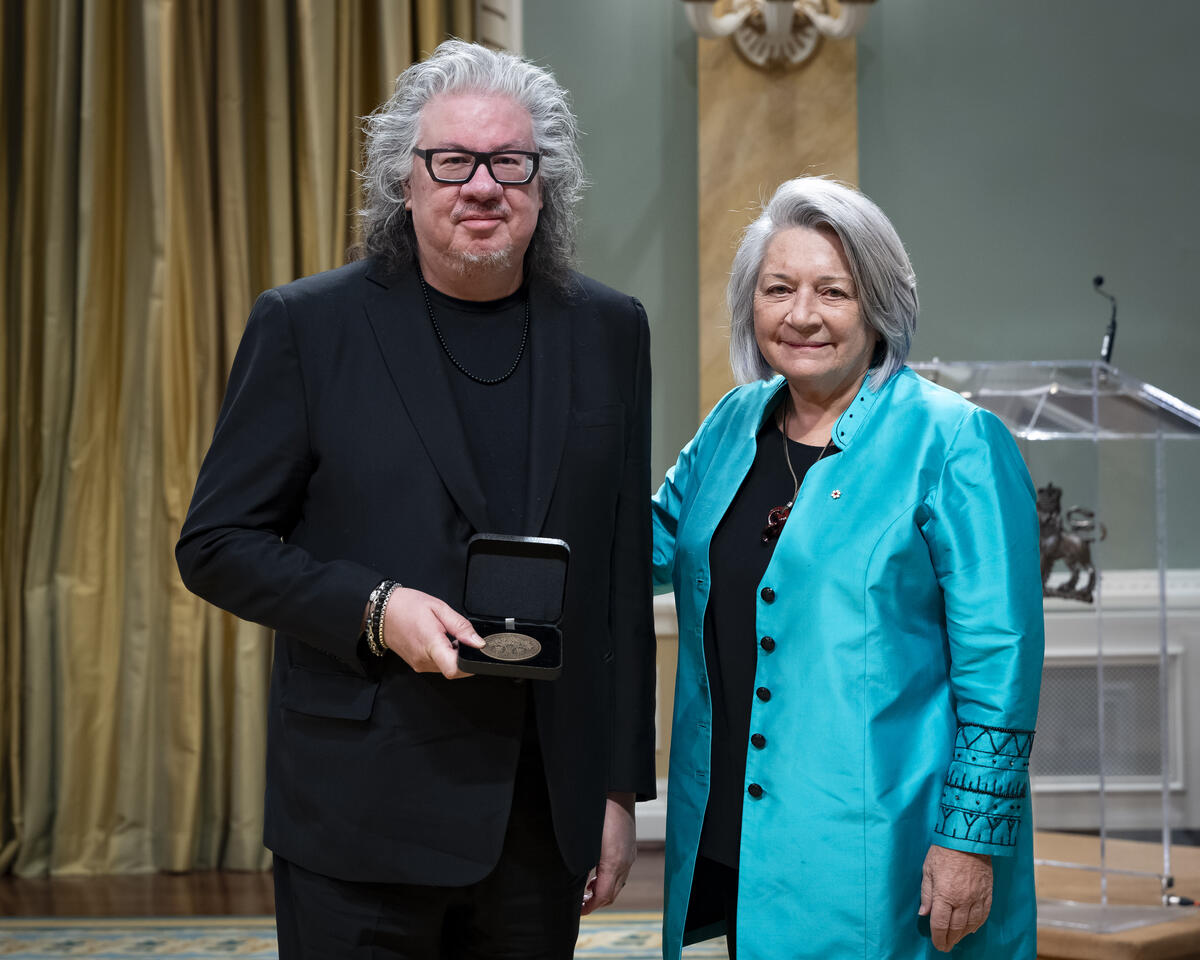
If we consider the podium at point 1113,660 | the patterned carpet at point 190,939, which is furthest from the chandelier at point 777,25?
the patterned carpet at point 190,939

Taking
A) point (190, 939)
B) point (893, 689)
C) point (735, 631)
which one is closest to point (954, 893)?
point (893, 689)

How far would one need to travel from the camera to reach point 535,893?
1.62 meters

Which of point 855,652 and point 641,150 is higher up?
point 641,150

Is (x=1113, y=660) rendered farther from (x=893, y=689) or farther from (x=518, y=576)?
(x=518, y=576)

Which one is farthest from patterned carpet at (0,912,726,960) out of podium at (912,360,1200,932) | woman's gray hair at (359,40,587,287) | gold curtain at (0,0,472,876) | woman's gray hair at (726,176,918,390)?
woman's gray hair at (359,40,587,287)

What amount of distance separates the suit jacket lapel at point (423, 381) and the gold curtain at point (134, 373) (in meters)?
2.43

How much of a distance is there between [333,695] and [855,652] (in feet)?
2.22

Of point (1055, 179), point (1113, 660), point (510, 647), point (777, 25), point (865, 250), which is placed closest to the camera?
point (510, 647)

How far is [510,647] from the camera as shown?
4.60ft

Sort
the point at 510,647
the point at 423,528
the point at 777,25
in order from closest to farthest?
1. the point at 510,647
2. the point at 423,528
3. the point at 777,25

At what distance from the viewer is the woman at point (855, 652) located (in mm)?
1704

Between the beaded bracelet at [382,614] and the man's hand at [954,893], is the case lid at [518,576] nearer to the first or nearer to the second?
the beaded bracelet at [382,614]

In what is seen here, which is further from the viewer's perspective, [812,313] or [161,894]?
[161,894]

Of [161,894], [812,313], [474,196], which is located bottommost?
[161,894]
